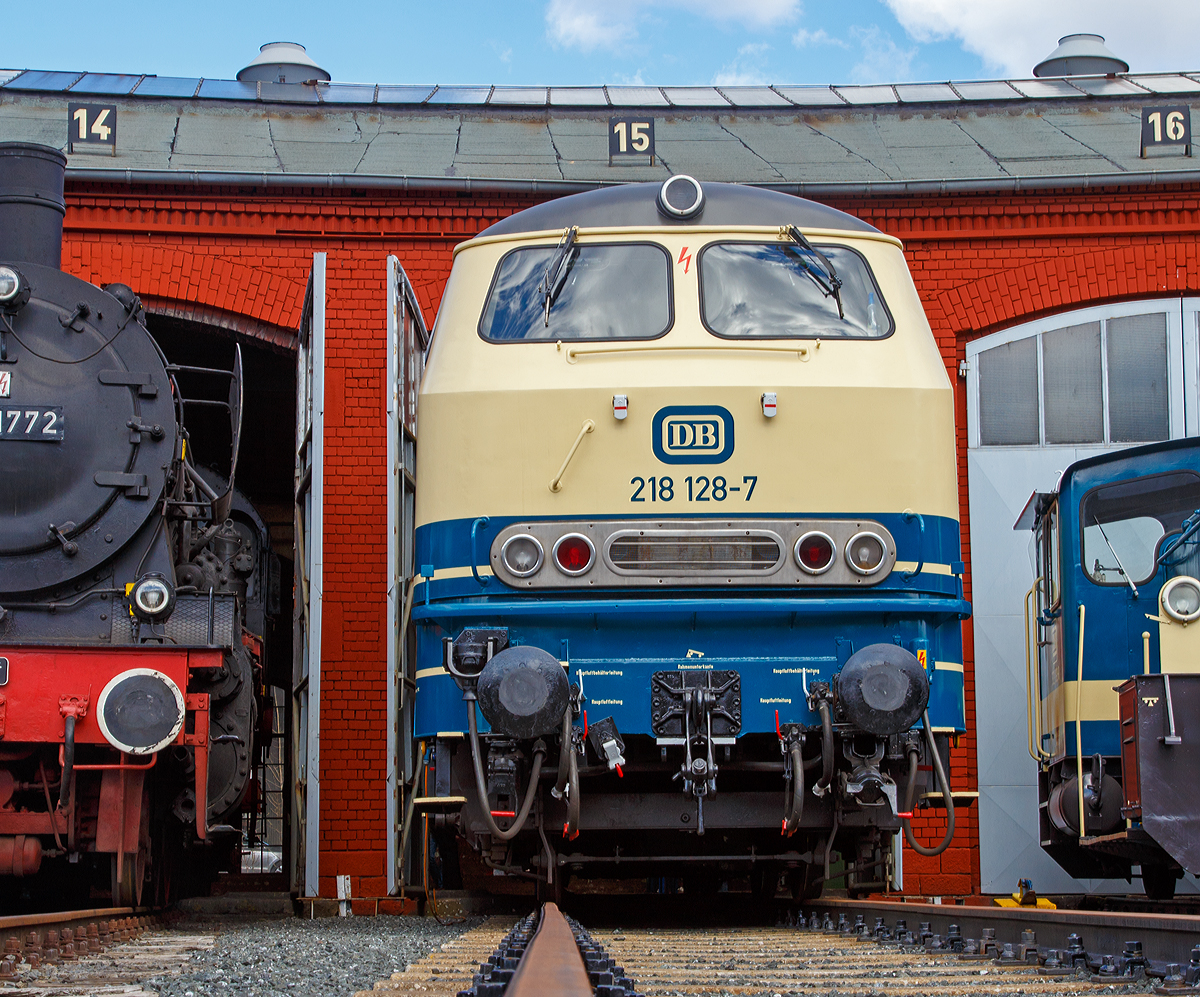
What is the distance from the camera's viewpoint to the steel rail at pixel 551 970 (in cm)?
280

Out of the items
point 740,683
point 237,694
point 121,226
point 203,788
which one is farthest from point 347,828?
point 740,683

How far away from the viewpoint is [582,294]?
6.20m

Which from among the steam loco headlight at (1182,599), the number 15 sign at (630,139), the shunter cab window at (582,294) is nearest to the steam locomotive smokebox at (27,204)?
the shunter cab window at (582,294)

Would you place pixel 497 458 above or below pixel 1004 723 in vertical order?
above

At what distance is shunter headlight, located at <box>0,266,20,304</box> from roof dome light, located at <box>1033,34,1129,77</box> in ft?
34.8

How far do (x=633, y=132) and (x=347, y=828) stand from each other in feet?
19.0

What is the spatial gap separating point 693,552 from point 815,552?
48 cm

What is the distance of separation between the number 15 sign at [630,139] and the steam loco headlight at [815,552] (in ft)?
21.2

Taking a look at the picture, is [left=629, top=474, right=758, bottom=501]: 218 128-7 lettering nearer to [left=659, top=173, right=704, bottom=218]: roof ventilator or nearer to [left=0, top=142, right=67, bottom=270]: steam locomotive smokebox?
[left=659, top=173, right=704, bottom=218]: roof ventilator

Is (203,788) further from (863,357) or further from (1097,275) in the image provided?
(1097,275)

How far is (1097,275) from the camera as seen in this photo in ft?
36.9

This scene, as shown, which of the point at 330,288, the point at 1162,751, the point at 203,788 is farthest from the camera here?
the point at 330,288

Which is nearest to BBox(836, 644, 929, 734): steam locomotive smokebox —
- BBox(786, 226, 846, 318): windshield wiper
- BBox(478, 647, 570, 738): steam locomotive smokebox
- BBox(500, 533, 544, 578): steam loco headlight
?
BBox(478, 647, 570, 738): steam locomotive smokebox

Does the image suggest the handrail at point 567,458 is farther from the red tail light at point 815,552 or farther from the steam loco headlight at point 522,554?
the red tail light at point 815,552
